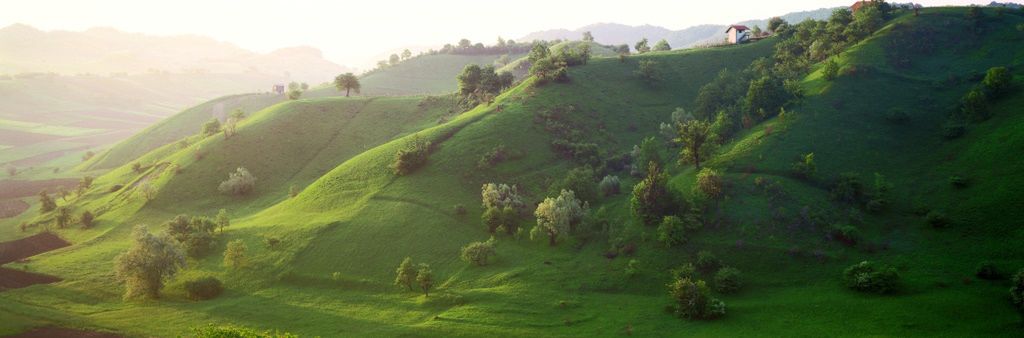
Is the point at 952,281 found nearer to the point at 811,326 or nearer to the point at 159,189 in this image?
the point at 811,326

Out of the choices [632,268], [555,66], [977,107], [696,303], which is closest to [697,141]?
[632,268]

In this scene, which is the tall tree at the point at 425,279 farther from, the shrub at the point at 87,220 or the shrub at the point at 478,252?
the shrub at the point at 87,220

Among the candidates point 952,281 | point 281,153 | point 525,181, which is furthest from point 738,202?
point 281,153

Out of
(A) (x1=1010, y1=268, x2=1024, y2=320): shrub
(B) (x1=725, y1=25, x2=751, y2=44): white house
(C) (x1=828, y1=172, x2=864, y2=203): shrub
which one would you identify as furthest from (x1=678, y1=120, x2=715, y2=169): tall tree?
(B) (x1=725, y1=25, x2=751, y2=44): white house

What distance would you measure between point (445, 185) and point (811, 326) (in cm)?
6065

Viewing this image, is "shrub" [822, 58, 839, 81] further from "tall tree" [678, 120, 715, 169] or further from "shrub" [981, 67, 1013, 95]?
"tall tree" [678, 120, 715, 169]

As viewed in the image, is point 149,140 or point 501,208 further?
point 149,140

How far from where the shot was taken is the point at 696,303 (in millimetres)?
52406

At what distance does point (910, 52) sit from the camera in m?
120

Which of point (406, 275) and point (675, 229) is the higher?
point (675, 229)

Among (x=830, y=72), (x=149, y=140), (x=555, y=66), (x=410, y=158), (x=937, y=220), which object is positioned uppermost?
(x=555, y=66)

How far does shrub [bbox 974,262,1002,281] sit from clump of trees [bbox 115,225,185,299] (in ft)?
307

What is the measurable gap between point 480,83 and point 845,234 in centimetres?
10801

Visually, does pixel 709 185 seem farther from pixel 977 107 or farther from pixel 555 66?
pixel 555 66
